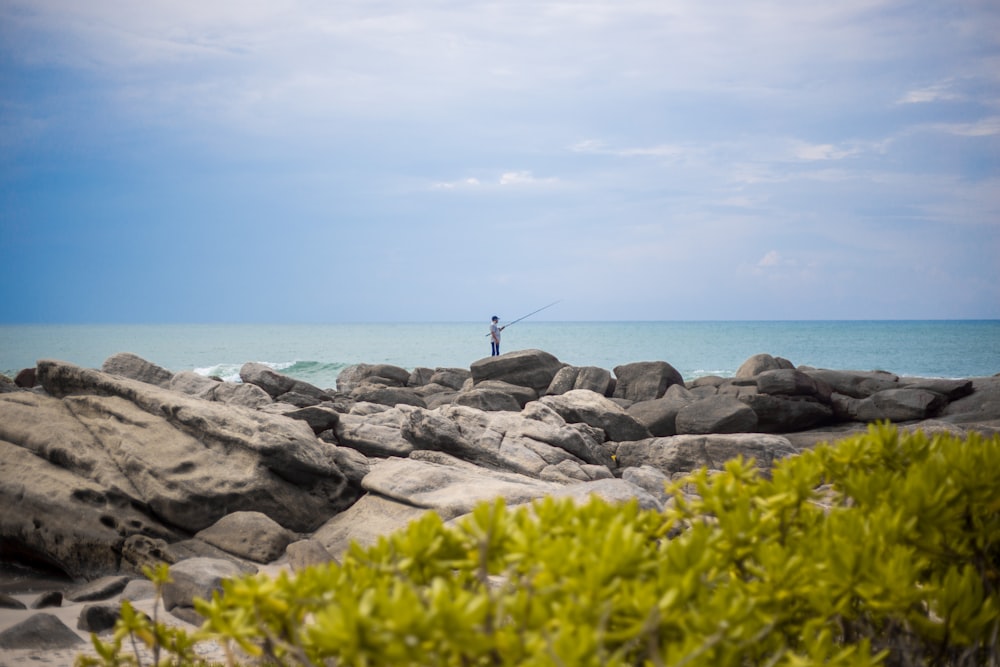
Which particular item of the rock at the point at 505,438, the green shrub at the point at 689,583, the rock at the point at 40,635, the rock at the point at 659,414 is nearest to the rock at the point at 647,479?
the rock at the point at 505,438

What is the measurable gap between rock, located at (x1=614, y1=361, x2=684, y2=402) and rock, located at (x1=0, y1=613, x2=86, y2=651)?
20.3 m

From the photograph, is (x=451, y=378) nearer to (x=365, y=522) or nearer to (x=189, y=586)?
(x=365, y=522)

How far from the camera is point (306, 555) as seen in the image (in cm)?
807

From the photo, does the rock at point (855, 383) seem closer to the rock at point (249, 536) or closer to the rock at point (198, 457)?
the rock at point (198, 457)

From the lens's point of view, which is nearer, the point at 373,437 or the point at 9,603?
the point at 9,603

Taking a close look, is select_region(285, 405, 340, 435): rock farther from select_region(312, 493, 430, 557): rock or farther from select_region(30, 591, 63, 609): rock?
select_region(30, 591, 63, 609): rock

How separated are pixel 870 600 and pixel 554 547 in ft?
3.52

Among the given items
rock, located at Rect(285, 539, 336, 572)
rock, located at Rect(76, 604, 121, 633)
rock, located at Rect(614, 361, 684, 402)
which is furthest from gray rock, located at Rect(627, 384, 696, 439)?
rock, located at Rect(76, 604, 121, 633)

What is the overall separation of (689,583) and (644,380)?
78.0ft

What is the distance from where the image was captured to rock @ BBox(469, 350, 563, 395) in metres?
25.8

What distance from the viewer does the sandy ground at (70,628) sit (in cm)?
580

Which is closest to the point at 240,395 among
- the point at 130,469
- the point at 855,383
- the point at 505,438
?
the point at 505,438

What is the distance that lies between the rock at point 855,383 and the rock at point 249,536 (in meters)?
18.2

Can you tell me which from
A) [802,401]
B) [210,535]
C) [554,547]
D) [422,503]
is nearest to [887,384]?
[802,401]
